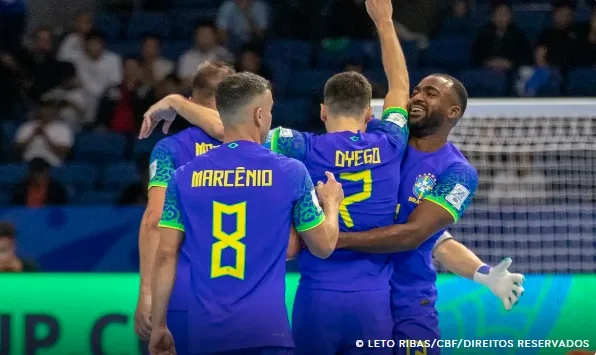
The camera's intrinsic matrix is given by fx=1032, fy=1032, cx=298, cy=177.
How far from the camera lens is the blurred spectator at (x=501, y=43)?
1167 cm

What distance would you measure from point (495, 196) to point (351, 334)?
312cm

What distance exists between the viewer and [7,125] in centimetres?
1202

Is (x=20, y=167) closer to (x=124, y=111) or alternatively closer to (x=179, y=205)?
(x=124, y=111)

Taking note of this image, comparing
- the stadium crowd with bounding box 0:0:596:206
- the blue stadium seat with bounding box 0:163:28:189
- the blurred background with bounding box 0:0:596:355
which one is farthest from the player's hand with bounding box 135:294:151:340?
the blue stadium seat with bounding box 0:163:28:189

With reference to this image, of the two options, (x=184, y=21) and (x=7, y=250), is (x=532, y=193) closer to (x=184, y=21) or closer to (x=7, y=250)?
(x=7, y=250)

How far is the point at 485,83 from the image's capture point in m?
11.2

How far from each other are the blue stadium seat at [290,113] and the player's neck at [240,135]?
6.42m

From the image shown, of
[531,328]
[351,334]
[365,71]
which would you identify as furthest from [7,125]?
[351,334]

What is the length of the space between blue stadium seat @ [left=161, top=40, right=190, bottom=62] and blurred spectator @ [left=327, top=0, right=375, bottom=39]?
72.0 inches

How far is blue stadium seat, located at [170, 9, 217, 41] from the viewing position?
43.7 feet

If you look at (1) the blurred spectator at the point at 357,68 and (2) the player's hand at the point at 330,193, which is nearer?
(2) the player's hand at the point at 330,193

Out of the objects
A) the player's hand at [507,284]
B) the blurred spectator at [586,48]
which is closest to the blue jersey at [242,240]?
the player's hand at [507,284]

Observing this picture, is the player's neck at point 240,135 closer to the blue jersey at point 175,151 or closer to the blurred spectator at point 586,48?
the blue jersey at point 175,151

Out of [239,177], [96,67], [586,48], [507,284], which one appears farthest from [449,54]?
[239,177]
